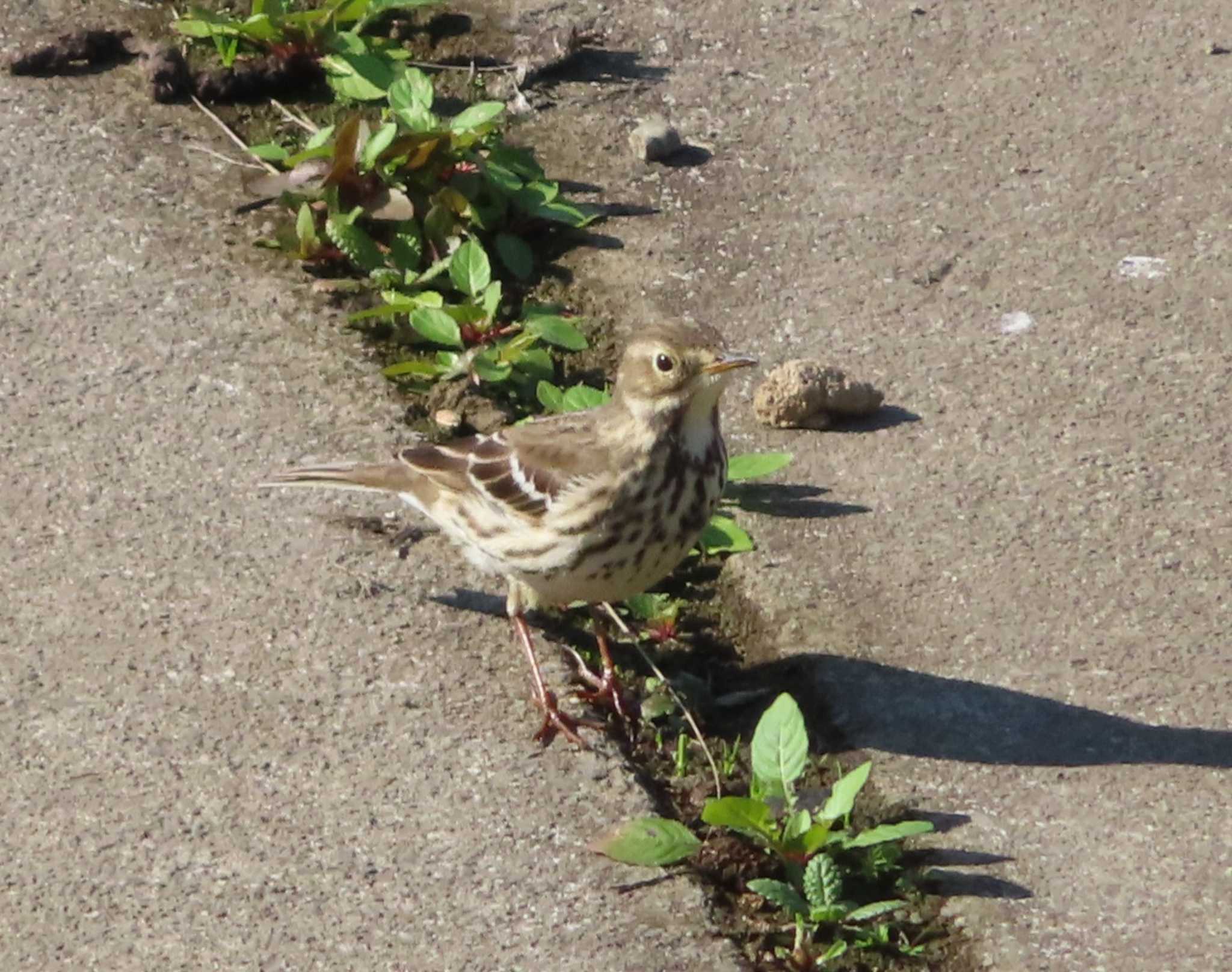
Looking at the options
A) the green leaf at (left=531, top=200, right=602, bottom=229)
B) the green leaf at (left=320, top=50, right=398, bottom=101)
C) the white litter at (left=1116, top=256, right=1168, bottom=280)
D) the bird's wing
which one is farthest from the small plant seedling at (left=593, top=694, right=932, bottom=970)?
the green leaf at (left=320, top=50, right=398, bottom=101)

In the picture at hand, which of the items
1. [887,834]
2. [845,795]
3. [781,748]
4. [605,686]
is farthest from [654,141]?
[887,834]

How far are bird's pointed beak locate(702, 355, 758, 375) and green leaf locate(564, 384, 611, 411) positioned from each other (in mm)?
606

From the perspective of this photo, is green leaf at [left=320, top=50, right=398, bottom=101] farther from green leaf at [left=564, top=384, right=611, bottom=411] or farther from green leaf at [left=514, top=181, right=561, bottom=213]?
green leaf at [left=564, top=384, right=611, bottom=411]

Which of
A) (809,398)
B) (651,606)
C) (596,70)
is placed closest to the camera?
(651,606)

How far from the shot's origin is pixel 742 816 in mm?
4605

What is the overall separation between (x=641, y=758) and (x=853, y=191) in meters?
2.59

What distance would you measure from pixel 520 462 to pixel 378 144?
4.82ft

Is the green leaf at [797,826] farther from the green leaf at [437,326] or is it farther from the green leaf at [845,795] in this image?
the green leaf at [437,326]

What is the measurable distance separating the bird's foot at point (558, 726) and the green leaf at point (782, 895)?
0.63 m

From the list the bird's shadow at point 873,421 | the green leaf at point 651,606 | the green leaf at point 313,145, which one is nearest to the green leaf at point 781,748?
the green leaf at point 651,606

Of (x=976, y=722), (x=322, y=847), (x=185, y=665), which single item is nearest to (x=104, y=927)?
(x=322, y=847)

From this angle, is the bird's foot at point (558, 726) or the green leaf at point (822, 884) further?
the bird's foot at point (558, 726)

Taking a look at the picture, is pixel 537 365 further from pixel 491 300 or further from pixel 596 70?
pixel 596 70

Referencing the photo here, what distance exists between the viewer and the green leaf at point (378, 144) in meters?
6.50
